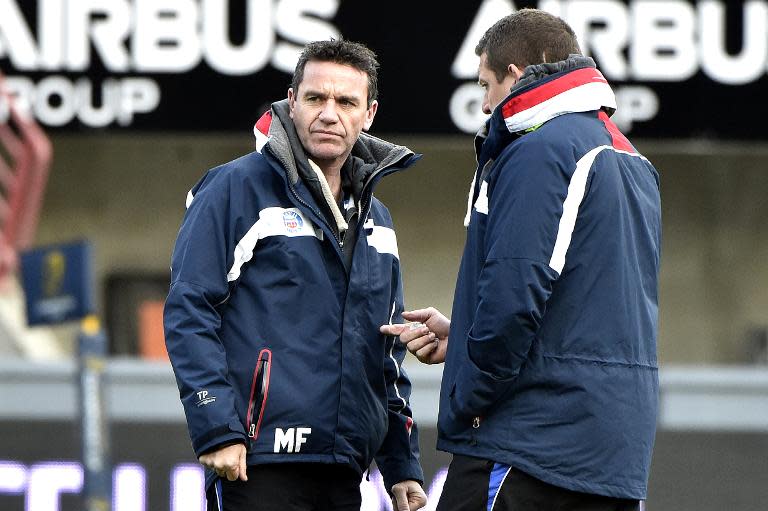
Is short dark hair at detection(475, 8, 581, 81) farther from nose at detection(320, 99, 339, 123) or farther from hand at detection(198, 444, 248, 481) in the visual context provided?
hand at detection(198, 444, 248, 481)

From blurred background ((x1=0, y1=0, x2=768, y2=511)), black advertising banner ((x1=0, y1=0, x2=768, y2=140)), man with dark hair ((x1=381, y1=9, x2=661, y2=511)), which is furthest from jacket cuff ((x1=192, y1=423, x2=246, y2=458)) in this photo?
black advertising banner ((x1=0, y1=0, x2=768, y2=140))

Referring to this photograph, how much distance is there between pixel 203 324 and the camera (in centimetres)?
352

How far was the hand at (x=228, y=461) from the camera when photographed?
3.46 meters

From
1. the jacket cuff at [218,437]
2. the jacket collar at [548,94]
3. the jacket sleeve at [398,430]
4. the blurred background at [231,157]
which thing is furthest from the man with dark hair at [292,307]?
the blurred background at [231,157]

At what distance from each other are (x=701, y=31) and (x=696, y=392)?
2946mm

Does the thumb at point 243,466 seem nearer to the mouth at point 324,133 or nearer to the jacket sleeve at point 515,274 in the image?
the jacket sleeve at point 515,274

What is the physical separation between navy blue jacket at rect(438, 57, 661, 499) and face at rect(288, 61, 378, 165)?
18.5 inches

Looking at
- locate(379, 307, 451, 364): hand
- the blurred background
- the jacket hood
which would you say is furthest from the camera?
the blurred background

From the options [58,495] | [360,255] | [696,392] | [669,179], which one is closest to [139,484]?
[58,495]

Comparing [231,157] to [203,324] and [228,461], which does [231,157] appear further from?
[228,461]

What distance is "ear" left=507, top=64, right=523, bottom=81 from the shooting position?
11.6 ft

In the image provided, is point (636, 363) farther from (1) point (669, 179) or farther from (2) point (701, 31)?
(1) point (669, 179)

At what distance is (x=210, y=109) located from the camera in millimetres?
9000

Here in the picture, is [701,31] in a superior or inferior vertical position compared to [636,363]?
superior
